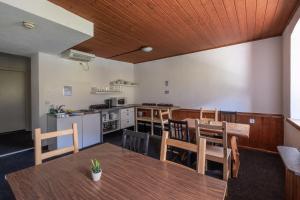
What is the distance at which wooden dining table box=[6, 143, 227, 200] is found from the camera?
3.05ft

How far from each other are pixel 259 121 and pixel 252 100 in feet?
1.62

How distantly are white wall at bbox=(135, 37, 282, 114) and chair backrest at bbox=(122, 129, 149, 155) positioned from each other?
310cm

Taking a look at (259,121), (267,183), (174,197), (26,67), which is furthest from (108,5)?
(26,67)

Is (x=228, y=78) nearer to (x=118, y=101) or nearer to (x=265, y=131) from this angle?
(x=265, y=131)

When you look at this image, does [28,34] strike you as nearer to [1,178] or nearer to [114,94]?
[1,178]

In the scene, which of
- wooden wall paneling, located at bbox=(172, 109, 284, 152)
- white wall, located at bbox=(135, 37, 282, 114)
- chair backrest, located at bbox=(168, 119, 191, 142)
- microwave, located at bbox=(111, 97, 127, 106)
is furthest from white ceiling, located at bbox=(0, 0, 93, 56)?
wooden wall paneling, located at bbox=(172, 109, 284, 152)

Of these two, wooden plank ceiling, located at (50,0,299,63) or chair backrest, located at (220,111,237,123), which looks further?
chair backrest, located at (220,111,237,123)

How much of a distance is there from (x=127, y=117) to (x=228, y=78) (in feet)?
10.6

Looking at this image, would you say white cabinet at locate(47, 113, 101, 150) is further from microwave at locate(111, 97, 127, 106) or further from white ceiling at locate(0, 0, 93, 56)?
white ceiling at locate(0, 0, 93, 56)

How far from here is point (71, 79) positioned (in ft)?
14.2

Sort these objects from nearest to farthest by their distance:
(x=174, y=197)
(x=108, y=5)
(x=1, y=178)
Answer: (x=174, y=197) → (x=108, y=5) → (x=1, y=178)

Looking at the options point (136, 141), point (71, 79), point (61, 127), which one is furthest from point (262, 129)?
point (71, 79)

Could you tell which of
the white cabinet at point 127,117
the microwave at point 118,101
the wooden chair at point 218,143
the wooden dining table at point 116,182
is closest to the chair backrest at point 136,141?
the wooden dining table at point 116,182

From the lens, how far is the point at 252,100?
3.66m
